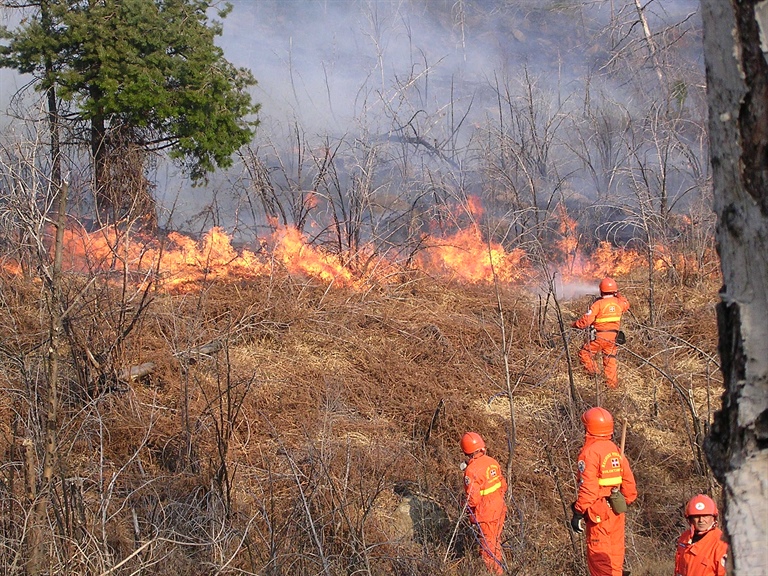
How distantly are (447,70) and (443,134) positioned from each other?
10.8m

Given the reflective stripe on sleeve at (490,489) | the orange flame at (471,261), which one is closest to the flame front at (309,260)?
the orange flame at (471,261)

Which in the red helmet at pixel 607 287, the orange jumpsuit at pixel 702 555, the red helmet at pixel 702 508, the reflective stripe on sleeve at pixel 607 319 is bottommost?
the orange jumpsuit at pixel 702 555

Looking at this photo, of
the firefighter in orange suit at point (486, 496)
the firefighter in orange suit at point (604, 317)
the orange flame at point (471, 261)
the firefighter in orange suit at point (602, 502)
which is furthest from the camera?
the orange flame at point (471, 261)

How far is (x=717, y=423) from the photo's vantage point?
1.40 metres

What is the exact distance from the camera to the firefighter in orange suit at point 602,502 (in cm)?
555

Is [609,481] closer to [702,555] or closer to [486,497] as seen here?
[486,497]

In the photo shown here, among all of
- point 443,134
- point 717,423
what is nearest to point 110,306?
point 717,423

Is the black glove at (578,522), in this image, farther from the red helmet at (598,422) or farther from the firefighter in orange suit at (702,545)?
the firefighter in orange suit at (702,545)

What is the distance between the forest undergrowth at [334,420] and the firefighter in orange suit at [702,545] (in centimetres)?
92

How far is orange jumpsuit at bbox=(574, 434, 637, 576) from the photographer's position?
5.56 metres

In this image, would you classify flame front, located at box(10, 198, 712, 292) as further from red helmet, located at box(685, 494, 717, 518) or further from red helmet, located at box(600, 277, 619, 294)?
red helmet, located at box(685, 494, 717, 518)

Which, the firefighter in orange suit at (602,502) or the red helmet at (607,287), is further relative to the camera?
the red helmet at (607,287)

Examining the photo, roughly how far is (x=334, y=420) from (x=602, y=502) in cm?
374

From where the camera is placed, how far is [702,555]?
444cm
